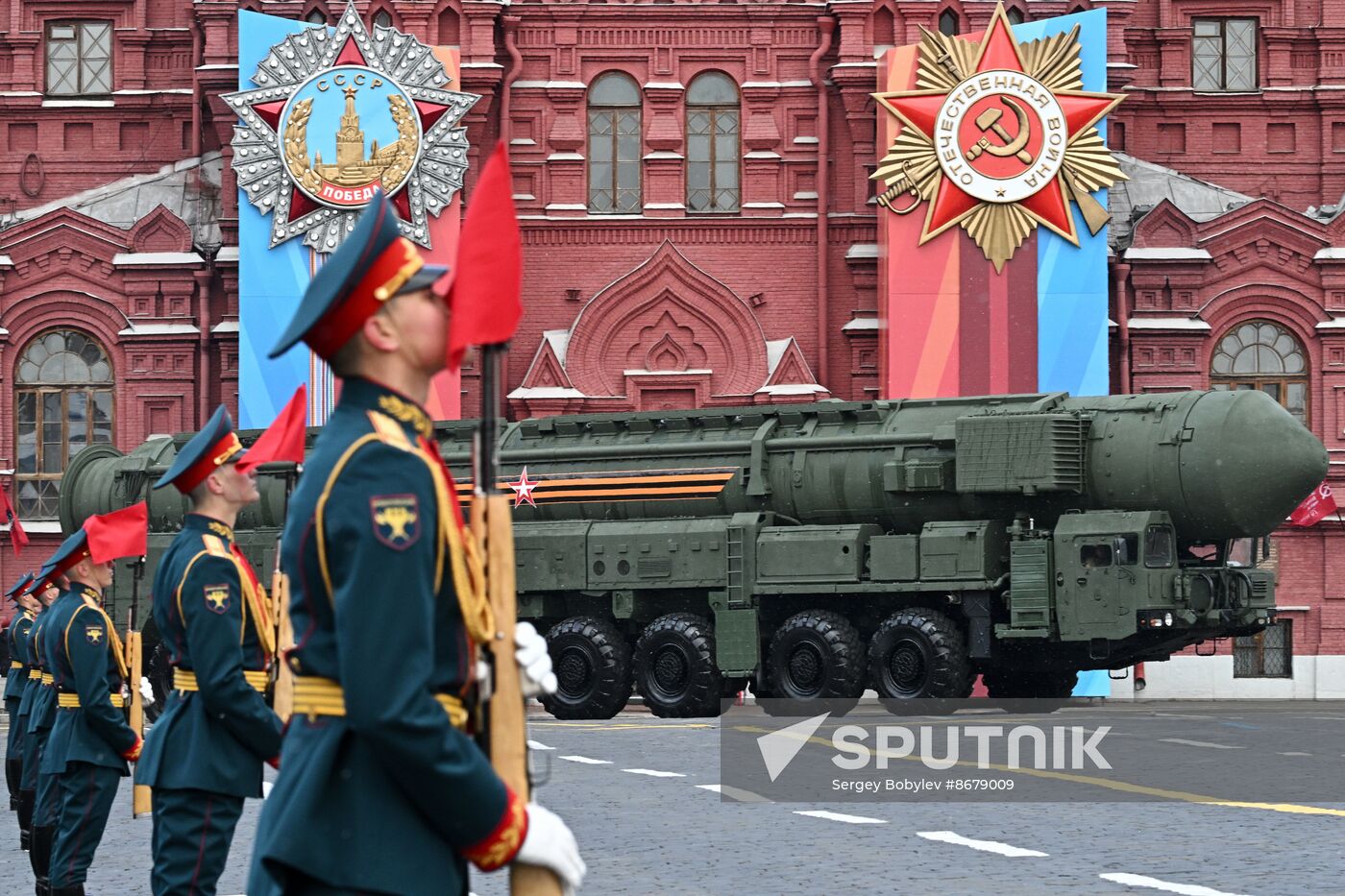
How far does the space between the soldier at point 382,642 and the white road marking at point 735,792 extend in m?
11.7

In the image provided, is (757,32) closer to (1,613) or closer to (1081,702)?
(1081,702)

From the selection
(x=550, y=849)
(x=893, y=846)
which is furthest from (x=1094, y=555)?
(x=550, y=849)

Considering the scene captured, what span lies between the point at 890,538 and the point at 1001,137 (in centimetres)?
1122

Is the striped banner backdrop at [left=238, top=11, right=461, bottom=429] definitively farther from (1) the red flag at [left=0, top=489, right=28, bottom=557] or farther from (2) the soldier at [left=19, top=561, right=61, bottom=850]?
(2) the soldier at [left=19, top=561, right=61, bottom=850]

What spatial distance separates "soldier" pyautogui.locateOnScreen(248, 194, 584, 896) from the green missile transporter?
18815mm

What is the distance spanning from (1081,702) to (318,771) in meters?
29.3

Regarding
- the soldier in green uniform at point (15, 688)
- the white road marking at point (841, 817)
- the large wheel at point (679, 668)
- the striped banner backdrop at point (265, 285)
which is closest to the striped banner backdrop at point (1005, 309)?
the striped banner backdrop at point (265, 285)

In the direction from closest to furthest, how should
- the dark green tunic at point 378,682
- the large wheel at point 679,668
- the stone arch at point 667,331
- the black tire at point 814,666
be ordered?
the dark green tunic at point 378,682 < the black tire at point 814,666 < the large wheel at point 679,668 < the stone arch at point 667,331

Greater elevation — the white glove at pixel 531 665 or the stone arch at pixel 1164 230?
the stone arch at pixel 1164 230

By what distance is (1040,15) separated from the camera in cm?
3556

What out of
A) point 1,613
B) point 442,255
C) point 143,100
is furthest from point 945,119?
point 1,613

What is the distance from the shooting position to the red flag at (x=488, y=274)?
4.79 meters

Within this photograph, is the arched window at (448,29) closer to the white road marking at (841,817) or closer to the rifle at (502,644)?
the white road marking at (841,817)

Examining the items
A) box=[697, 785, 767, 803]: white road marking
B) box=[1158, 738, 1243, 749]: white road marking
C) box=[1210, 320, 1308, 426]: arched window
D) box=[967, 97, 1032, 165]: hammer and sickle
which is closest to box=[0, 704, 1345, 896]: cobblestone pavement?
box=[697, 785, 767, 803]: white road marking
